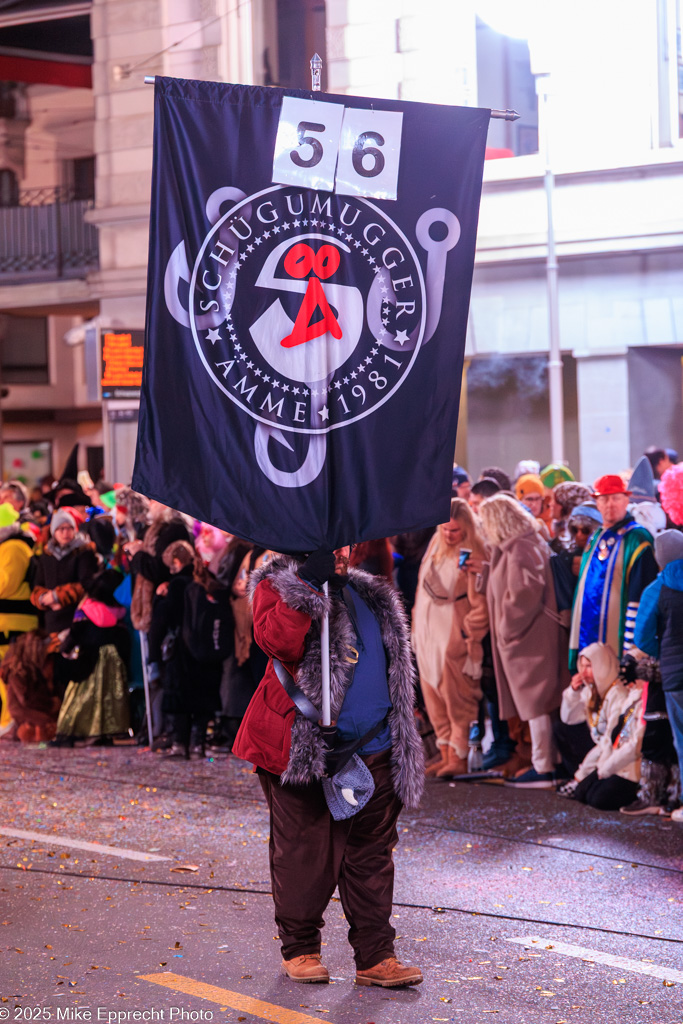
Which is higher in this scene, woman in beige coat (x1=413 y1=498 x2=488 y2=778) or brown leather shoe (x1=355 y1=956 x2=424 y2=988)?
woman in beige coat (x1=413 y1=498 x2=488 y2=778)

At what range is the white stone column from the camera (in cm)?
1884

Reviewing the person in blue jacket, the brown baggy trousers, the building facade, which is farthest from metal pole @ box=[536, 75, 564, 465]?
the brown baggy trousers

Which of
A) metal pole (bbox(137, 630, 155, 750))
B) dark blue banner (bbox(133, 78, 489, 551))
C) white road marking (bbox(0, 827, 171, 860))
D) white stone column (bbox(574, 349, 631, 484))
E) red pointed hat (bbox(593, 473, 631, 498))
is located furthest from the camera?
white stone column (bbox(574, 349, 631, 484))

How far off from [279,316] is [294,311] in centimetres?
6

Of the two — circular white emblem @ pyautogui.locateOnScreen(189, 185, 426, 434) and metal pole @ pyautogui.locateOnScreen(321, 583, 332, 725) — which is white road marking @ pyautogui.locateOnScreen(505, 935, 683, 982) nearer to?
metal pole @ pyautogui.locateOnScreen(321, 583, 332, 725)

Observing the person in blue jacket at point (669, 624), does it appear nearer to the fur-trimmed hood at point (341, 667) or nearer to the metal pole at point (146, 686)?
the fur-trimmed hood at point (341, 667)

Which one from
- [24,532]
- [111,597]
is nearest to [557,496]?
[111,597]

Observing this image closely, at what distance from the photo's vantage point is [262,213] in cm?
555

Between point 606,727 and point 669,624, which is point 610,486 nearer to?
point 669,624

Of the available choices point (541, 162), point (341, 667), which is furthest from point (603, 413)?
point (341, 667)

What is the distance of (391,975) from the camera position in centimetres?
543

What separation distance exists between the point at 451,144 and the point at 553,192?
13.9 meters

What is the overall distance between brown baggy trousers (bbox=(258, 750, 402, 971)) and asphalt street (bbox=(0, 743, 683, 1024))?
21 cm

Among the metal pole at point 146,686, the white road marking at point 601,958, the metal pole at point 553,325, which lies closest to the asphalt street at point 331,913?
the white road marking at point 601,958
